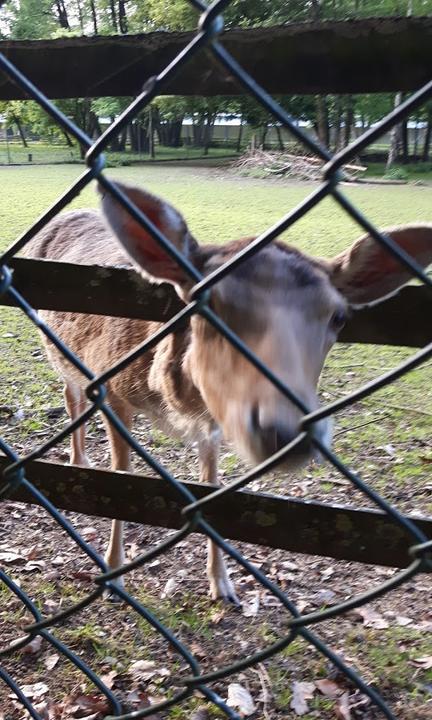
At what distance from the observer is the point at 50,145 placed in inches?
1981

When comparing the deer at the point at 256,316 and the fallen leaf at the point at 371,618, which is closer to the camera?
the deer at the point at 256,316

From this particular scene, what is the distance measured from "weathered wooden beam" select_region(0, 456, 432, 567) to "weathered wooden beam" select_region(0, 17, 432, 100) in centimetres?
108

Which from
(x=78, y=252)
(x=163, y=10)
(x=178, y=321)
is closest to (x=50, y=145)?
(x=163, y=10)

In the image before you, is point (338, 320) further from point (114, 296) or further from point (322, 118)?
point (322, 118)

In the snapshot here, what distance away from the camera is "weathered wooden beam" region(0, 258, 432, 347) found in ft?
6.84

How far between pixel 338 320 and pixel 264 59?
88 centimetres

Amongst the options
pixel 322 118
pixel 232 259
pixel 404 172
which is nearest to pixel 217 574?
pixel 232 259

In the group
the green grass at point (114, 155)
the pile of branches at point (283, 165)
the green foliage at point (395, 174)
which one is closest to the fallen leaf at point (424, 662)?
the pile of branches at point (283, 165)

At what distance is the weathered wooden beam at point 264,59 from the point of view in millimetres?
1687

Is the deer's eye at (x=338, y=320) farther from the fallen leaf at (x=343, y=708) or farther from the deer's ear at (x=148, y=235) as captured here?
the fallen leaf at (x=343, y=708)

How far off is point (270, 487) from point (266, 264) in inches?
104

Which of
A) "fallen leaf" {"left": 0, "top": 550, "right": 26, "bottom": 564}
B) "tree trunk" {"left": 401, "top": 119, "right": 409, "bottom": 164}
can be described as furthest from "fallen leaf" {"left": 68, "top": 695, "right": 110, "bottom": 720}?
"tree trunk" {"left": 401, "top": 119, "right": 409, "bottom": 164}

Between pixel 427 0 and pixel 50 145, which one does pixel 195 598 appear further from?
pixel 50 145

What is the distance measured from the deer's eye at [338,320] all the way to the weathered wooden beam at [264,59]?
749 millimetres
